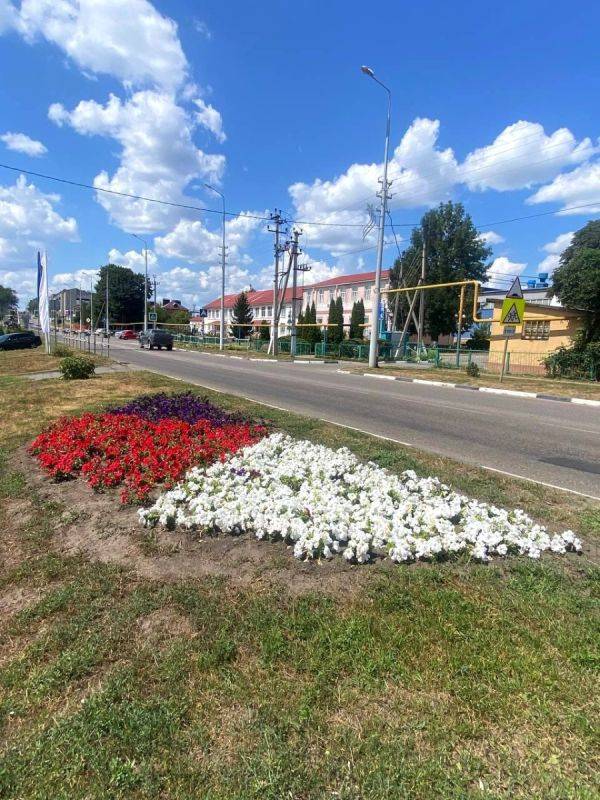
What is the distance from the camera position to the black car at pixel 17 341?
119ft

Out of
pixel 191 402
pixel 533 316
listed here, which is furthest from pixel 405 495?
pixel 533 316

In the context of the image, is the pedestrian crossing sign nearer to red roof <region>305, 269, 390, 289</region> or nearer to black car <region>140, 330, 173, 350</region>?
black car <region>140, 330, 173, 350</region>

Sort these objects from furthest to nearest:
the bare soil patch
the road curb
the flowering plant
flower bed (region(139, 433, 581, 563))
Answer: the road curb < the flowering plant < flower bed (region(139, 433, 581, 563)) < the bare soil patch

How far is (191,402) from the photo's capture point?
851 centimetres

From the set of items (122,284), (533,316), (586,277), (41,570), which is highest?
(122,284)

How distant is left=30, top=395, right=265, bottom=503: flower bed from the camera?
4.83 metres

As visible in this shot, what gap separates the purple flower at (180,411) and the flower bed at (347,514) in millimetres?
2249

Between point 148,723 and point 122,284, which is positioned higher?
point 122,284

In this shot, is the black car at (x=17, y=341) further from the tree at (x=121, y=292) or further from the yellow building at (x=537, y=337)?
the tree at (x=121, y=292)

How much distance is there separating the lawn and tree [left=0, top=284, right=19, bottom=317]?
519ft

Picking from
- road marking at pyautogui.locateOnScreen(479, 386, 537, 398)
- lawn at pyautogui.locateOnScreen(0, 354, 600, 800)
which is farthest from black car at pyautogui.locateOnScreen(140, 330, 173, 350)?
lawn at pyautogui.locateOnScreen(0, 354, 600, 800)

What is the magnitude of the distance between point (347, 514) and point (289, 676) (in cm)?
169

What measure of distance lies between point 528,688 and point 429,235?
207ft

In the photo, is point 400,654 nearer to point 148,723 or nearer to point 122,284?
point 148,723
